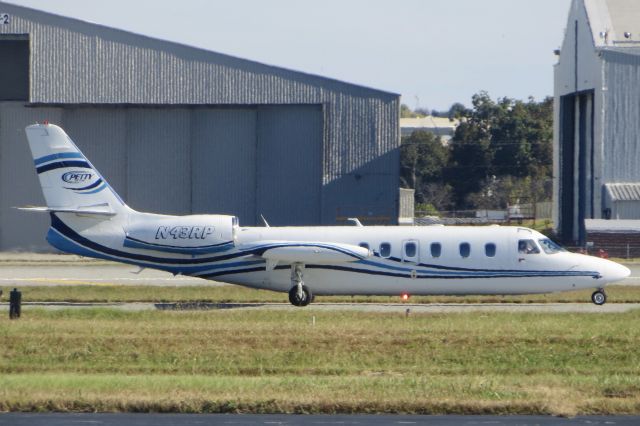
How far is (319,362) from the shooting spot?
24.3m

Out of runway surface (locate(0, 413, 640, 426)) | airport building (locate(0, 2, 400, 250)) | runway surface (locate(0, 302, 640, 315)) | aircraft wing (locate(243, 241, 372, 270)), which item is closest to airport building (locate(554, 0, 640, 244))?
airport building (locate(0, 2, 400, 250))

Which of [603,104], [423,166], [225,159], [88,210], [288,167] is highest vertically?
[603,104]

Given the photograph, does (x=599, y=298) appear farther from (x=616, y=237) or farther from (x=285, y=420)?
(x=616, y=237)

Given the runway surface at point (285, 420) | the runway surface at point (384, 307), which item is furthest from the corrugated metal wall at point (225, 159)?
the runway surface at point (285, 420)

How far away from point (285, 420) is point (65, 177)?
57.9 ft

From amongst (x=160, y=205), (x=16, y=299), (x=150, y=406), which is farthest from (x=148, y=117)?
(x=150, y=406)

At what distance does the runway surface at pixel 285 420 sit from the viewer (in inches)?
738

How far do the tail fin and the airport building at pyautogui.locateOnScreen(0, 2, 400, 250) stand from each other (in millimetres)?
25148

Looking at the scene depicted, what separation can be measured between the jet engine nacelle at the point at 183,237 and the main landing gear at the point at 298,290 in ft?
6.13

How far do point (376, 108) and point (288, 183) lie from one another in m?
5.55

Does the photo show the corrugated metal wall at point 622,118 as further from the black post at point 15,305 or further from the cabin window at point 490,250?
the black post at point 15,305

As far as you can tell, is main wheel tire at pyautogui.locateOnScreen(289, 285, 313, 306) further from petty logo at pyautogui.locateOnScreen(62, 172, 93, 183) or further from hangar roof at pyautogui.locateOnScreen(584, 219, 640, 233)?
hangar roof at pyautogui.locateOnScreen(584, 219, 640, 233)

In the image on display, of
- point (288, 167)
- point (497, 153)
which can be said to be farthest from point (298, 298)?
point (497, 153)

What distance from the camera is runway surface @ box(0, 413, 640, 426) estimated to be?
1875cm
